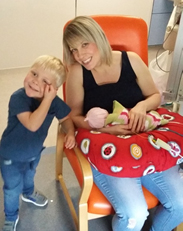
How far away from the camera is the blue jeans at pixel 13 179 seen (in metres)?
1.19

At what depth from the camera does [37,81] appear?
3.55 ft

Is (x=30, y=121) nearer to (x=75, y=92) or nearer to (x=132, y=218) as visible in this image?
(x=75, y=92)

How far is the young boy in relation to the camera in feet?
3.53

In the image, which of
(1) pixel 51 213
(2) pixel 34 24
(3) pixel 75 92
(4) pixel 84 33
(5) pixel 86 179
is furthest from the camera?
(2) pixel 34 24

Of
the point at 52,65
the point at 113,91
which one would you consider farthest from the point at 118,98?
the point at 52,65

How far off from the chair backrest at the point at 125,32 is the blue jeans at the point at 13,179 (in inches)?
28.9

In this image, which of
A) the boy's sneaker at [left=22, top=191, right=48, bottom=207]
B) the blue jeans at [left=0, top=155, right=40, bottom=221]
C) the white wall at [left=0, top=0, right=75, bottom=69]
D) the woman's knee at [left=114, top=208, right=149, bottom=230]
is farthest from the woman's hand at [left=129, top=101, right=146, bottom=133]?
the white wall at [left=0, top=0, right=75, bottom=69]

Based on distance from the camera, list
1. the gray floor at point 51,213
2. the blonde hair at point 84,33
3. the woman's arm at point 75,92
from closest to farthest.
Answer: the blonde hair at point 84,33, the woman's arm at point 75,92, the gray floor at point 51,213

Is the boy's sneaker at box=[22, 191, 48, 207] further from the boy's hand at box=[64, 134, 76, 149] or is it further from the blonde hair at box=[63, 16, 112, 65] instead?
the blonde hair at box=[63, 16, 112, 65]

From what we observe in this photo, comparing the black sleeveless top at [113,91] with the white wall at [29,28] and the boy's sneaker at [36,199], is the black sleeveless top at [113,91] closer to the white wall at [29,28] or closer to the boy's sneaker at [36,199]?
the boy's sneaker at [36,199]

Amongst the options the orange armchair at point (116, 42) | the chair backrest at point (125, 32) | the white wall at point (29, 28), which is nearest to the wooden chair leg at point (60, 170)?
the orange armchair at point (116, 42)

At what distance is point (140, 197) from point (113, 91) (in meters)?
0.50

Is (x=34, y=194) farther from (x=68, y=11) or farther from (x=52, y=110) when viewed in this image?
(x=68, y=11)

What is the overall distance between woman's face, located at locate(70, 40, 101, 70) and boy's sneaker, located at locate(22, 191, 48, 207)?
736mm
